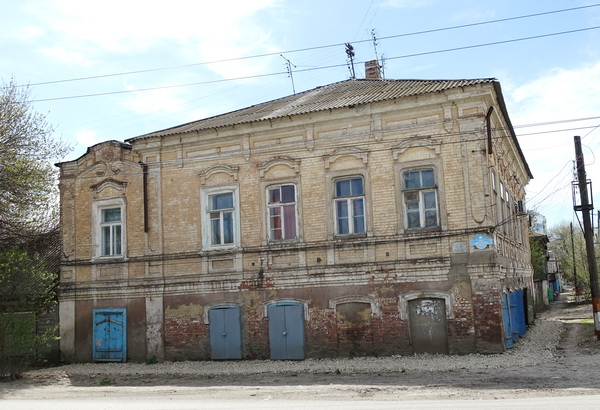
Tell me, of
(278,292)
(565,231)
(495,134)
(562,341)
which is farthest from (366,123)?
(565,231)

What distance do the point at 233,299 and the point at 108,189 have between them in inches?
203

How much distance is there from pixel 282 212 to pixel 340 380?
531cm

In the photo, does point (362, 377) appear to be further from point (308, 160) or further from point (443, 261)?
point (308, 160)

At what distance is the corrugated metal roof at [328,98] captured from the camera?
1563cm

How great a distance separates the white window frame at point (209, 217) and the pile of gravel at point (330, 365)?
10.2ft

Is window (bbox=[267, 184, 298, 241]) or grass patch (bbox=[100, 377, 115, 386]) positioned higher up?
window (bbox=[267, 184, 298, 241])

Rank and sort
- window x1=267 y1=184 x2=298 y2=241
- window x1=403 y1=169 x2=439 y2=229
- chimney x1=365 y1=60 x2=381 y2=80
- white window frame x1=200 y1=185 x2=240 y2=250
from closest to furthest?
1. window x1=403 y1=169 x2=439 y2=229
2. window x1=267 y1=184 x2=298 y2=241
3. white window frame x1=200 y1=185 x2=240 y2=250
4. chimney x1=365 y1=60 x2=381 y2=80

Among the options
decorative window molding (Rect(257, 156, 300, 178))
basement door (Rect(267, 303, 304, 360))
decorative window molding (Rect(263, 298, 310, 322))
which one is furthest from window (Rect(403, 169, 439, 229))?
basement door (Rect(267, 303, 304, 360))

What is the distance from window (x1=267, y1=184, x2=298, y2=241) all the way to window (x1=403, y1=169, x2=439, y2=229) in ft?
9.77

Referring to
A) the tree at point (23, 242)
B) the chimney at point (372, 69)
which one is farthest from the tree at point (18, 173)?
the chimney at point (372, 69)

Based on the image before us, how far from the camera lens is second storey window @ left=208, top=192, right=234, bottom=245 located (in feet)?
55.8

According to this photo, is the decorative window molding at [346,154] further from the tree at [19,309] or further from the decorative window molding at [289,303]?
the tree at [19,309]

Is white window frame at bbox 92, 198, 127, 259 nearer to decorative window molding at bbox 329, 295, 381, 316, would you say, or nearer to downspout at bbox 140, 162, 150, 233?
downspout at bbox 140, 162, 150, 233

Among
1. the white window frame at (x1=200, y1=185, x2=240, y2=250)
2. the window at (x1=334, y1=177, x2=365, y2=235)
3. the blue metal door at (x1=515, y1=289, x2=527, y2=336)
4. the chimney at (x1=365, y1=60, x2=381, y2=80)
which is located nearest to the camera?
the window at (x1=334, y1=177, x2=365, y2=235)
